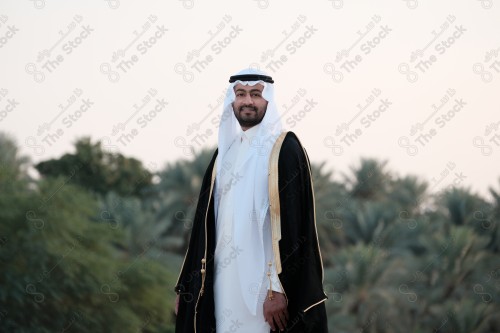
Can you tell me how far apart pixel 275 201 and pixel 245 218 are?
0.64 feet

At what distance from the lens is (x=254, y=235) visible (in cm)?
474

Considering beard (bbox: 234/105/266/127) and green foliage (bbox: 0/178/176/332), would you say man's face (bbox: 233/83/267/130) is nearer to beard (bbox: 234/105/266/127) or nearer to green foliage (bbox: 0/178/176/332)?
beard (bbox: 234/105/266/127)

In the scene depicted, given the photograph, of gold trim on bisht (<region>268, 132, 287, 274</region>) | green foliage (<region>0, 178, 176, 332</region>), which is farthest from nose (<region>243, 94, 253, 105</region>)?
green foliage (<region>0, 178, 176, 332</region>)

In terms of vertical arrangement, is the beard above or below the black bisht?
above

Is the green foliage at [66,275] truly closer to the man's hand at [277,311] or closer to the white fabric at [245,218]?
the white fabric at [245,218]

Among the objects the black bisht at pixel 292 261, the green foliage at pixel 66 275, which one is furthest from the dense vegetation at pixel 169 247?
the black bisht at pixel 292 261

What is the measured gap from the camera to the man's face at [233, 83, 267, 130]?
4859 millimetres

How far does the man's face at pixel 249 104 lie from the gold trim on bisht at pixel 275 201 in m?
0.18

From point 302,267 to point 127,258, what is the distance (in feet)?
72.0

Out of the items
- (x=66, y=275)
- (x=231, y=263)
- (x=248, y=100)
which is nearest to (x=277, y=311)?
(x=231, y=263)

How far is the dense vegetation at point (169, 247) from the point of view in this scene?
1962 centimetres

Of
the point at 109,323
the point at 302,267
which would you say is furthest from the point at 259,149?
the point at 109,323

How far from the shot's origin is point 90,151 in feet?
118

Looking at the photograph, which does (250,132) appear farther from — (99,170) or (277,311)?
(99,170)
